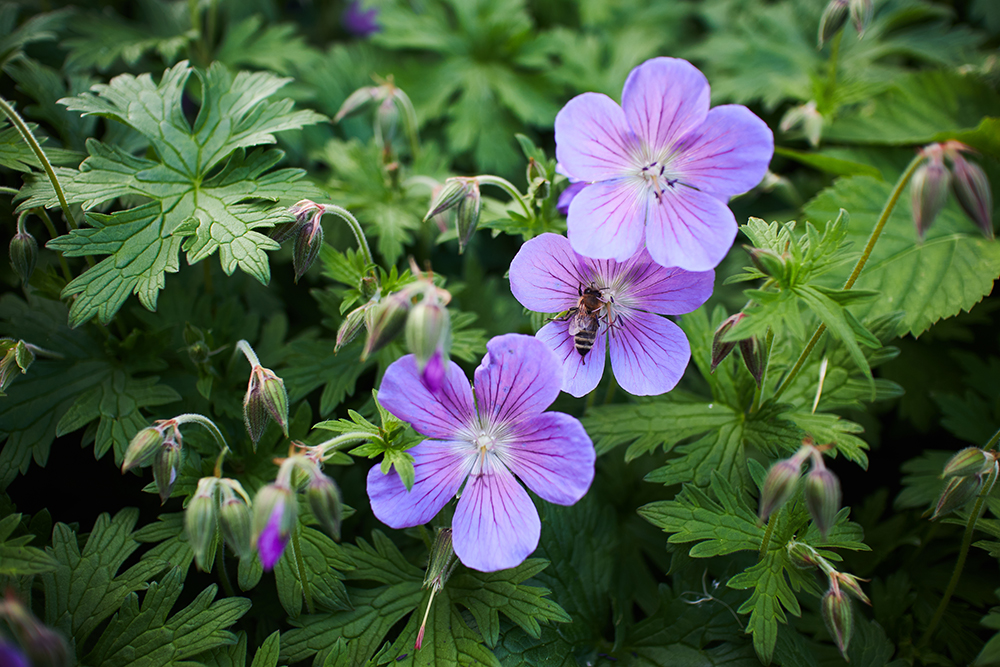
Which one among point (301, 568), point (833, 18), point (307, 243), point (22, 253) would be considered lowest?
point (301, 568)

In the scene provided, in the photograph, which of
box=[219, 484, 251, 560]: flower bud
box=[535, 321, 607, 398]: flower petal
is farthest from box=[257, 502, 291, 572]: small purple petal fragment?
box=[535, 321, 607, 398]: flower petal

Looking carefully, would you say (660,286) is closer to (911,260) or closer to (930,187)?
(930,187)

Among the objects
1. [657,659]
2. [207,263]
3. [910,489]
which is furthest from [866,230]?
[207,263]

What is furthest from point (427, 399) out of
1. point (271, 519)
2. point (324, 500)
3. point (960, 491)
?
point (960, 491)

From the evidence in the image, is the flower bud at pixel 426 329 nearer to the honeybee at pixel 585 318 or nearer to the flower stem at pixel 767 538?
the honeybee at pixel 585 318

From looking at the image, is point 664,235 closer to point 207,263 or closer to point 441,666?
point 441,666

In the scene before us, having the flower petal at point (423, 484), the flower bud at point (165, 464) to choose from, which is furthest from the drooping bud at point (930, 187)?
the flower bud at point (165, 464)
